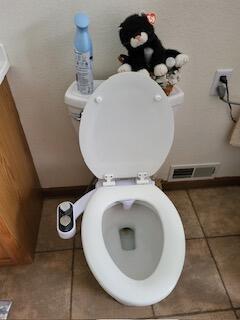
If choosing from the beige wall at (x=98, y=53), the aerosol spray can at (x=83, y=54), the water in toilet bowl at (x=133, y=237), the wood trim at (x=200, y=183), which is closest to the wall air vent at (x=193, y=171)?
the wood trim at (x=200, y=183)

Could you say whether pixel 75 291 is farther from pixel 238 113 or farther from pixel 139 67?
pixel 238 113

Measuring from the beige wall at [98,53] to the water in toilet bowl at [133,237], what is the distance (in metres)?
0.38

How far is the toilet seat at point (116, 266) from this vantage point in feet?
2.33

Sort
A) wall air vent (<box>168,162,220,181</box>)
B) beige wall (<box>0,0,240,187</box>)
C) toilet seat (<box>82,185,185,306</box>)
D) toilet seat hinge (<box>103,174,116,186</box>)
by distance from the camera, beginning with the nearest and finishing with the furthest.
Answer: toilet seat (<box>82,185,185,306</box>), beige wall (<box>0,0,240,187</box>), toilet seat hinge (<box>103,174,116,186</box>), wall air vent (<box>168,162,220,181</box>)

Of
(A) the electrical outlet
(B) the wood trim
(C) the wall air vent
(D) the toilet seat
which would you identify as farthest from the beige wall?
(D) the toilet seat

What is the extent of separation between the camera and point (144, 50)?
→ 824 mm

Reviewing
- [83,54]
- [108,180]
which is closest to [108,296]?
[108,180]

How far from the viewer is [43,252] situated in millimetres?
1185

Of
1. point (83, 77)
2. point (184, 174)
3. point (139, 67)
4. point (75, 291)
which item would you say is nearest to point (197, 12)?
point (139, 67)

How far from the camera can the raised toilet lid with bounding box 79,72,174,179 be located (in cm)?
79

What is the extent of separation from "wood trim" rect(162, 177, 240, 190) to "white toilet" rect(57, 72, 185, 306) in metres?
0.44

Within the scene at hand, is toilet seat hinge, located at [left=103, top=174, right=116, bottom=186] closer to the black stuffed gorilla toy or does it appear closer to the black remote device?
the black remote device

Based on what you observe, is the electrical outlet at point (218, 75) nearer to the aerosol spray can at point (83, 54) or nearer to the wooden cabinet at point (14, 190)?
the aerosol spray can at point (83, 54)

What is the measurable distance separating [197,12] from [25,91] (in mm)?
681
